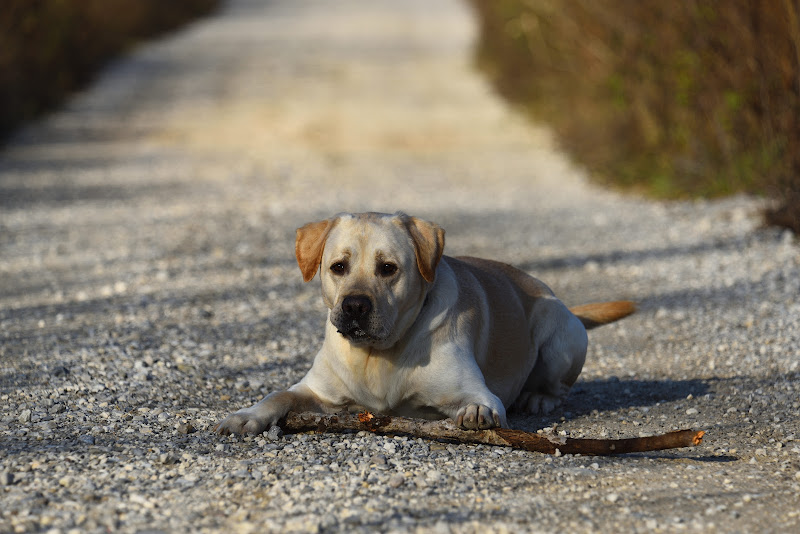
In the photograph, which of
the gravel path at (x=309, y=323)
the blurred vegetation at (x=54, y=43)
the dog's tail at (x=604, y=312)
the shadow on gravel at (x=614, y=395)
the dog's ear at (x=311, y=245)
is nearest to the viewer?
the gravel path at (x=309, y=323)

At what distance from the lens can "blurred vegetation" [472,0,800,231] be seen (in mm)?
10687

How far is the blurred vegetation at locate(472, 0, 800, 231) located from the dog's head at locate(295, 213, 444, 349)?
597 centimetres

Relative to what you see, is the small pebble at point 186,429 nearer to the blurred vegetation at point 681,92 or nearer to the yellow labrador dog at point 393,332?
the yellow labrador dog at point 393,332

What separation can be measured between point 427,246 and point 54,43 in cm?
1649

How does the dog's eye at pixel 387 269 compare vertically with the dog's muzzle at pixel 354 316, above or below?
above

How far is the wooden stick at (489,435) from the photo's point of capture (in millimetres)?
4246

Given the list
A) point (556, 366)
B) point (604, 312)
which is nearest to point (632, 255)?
point (604, 312)

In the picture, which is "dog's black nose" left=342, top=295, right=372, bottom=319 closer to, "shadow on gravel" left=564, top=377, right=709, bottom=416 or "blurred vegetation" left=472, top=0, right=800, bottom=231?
"shadow on gravel" left=564, top=377, right=709, bottom=416

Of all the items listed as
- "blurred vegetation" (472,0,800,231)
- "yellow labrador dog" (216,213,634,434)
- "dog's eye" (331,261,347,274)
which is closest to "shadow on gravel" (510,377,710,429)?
"yellow labrador dog" (216,213,634,434)

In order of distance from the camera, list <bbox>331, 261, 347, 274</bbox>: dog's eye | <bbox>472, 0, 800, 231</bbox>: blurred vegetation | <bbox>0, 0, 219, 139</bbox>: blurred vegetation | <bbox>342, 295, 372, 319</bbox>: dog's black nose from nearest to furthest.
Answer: <bbox>342, 295, 372, 319</bbox>: dog's black nose → <bbox>331, 261, 347, 274</bbox>: dog's eye → <bbox>472, 0, 800, 231</bbox>: blurred vegetation → <bbox>0, 0, 219, 139</bbox>: blurred vegetation

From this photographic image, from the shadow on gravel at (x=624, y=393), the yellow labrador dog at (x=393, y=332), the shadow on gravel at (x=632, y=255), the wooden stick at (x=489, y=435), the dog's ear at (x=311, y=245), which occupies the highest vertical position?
the dog's ear at (x=311, y=245)

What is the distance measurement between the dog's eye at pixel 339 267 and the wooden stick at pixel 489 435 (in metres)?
0.63

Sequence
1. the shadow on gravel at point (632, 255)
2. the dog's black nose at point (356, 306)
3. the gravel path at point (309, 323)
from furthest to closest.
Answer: the shadow on gravel at point (632, 255)
the dog's black nose at point (356, 306)
the gravel path at point (309, 323)

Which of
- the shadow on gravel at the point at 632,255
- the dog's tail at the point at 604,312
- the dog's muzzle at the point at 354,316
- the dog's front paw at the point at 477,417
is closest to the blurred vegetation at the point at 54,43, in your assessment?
the shadow on gravel at the point at 632,255
